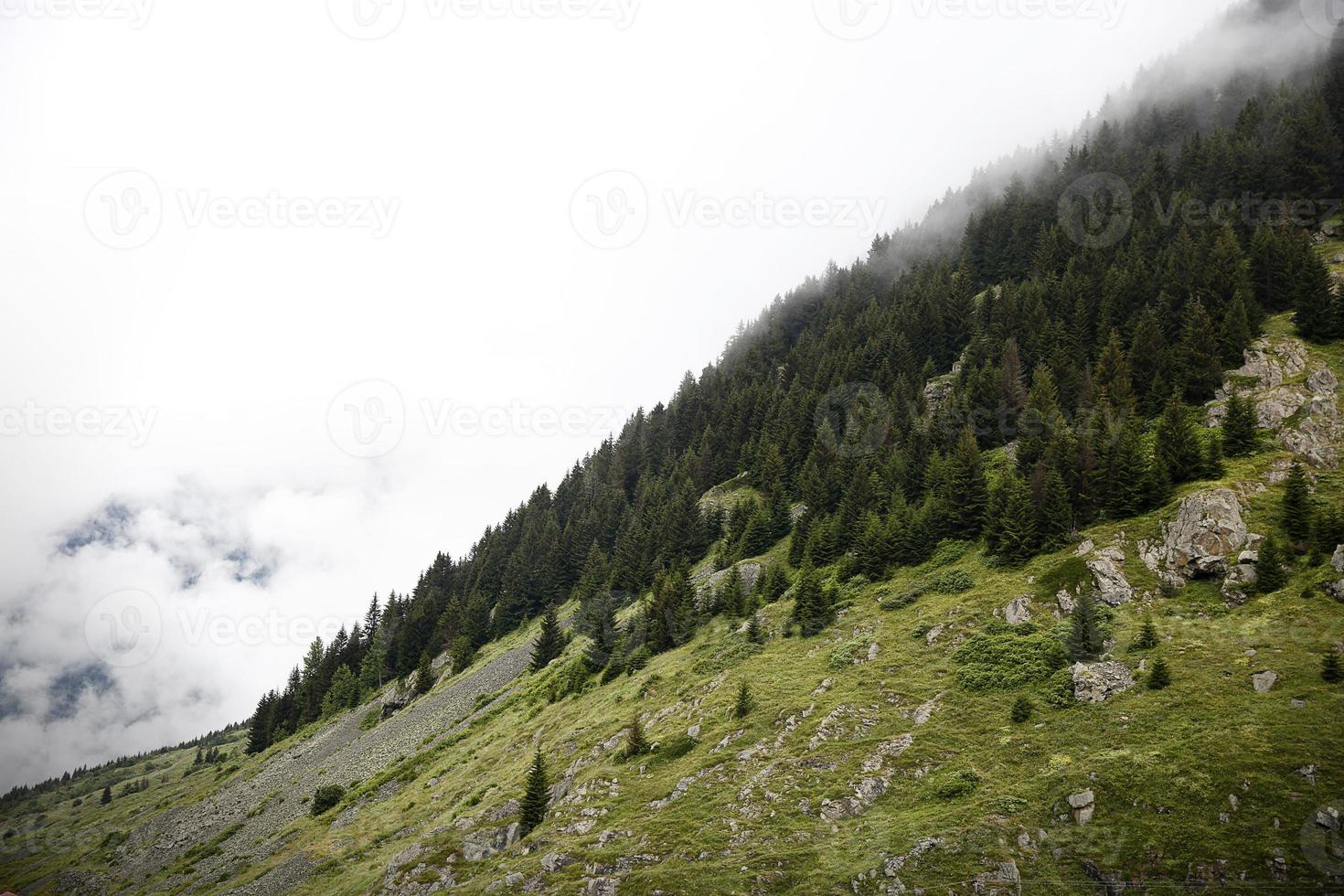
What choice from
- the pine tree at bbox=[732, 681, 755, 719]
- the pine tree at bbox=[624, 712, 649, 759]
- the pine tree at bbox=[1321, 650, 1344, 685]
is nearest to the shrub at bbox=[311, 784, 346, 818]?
the pine tree at bbox=[624, 712, 649, 759]

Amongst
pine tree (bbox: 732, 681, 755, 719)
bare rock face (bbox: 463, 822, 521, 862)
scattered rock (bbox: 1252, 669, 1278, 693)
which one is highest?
pine tree (bbox: 732, 681, 755, 719)

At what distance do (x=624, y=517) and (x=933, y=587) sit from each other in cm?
7574

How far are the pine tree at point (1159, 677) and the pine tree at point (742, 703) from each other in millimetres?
23211

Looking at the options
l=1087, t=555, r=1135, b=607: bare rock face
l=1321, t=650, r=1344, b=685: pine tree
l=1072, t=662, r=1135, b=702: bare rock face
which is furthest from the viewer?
l=1087, t=555, r=1135, b=607: bare rock face

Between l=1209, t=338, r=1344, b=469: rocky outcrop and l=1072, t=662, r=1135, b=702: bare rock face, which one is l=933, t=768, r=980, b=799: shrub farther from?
l=1209, t=338, r=1344, b=469: rocky outcrop

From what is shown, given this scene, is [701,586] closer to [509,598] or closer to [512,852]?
[512,852]

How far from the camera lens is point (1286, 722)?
25.5 m

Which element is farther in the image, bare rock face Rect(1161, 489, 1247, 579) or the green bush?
bare rock face Rect(1161, 489, 1247, 579)

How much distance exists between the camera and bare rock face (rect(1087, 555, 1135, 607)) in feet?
128

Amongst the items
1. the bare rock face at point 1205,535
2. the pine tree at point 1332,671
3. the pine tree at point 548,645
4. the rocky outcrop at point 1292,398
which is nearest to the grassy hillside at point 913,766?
the pine tree at point 1332,671

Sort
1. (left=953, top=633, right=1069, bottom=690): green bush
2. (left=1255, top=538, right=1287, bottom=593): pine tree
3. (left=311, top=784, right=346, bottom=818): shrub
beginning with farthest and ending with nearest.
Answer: (left=311, top=784, right=346, bottom=818): shrub
(left=953, top=633, right=1069, bottom=690): green bush
(left=1255, top=538, right=1287, bottom=593): pine tree

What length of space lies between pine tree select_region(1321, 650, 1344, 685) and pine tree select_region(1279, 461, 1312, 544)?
13.7 m

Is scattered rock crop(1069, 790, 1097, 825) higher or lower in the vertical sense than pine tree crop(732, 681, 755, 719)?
lower

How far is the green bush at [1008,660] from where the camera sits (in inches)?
1415
